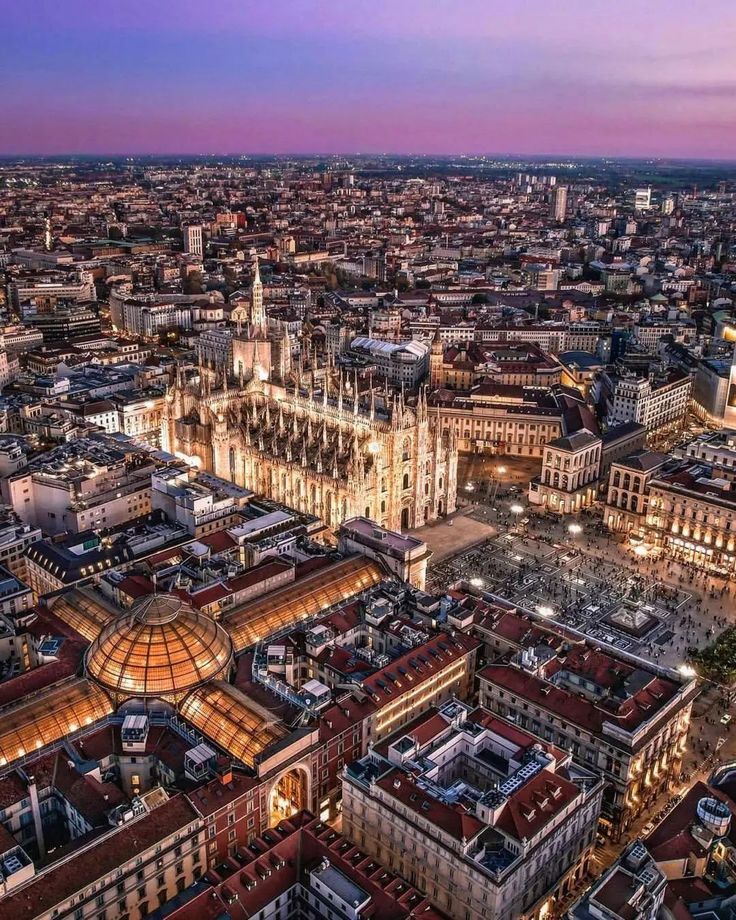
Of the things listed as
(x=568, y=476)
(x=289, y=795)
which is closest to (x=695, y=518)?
(x=568, y=476)

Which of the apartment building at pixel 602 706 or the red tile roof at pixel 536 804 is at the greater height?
the red tile roof at pixel 536 804

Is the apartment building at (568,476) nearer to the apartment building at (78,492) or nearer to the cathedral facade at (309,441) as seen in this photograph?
the cathedral facade at (309,441)

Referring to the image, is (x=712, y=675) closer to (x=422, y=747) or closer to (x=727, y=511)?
(x=727, y=511)

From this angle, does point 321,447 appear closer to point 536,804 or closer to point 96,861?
point 536,804

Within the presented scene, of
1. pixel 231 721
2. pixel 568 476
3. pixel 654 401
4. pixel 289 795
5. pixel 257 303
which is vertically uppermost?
pixel 257 303

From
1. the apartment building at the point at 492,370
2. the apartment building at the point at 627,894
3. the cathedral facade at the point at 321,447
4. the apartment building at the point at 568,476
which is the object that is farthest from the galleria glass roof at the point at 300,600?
the apartment building at the point at 492,370

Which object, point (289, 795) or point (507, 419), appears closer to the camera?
point (289, 795)
